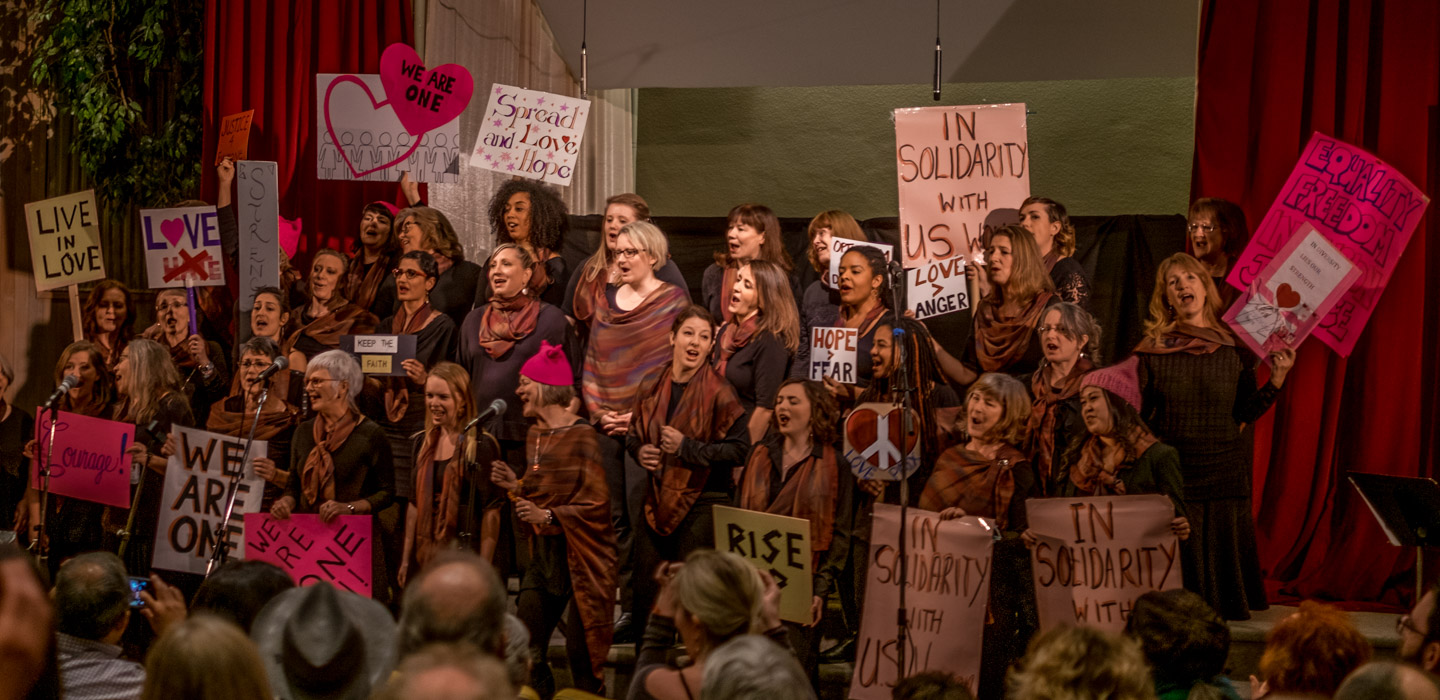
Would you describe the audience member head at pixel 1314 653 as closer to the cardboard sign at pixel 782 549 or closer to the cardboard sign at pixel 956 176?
the cardboard sign at pixel 782 549

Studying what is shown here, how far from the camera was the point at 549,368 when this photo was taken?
563cm

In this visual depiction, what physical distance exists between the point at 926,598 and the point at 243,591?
2.84 m

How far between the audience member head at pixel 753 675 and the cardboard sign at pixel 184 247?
18.7ft

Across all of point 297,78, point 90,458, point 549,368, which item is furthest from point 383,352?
point 297,78

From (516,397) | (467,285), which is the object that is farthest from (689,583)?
(467,285)

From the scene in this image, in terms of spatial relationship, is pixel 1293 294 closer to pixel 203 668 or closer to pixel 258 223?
pixel 258 223

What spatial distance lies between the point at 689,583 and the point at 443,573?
611mm

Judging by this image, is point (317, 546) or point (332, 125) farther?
point (332, 125)

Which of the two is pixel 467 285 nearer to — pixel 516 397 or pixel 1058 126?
pixel 516 397

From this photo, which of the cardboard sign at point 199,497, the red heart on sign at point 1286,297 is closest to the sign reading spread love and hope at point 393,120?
the cardboard sign at point 199,497

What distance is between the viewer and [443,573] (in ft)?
9.08

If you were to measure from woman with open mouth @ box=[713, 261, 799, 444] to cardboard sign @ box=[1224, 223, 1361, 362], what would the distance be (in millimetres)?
1953

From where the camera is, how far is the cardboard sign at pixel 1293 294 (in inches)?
243

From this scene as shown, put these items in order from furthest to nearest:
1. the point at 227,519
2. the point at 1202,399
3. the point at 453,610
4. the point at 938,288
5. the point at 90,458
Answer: the point at 90,458
the point at 938,288
the point at 1202,399
the point at 227,519
the point at 453,610
